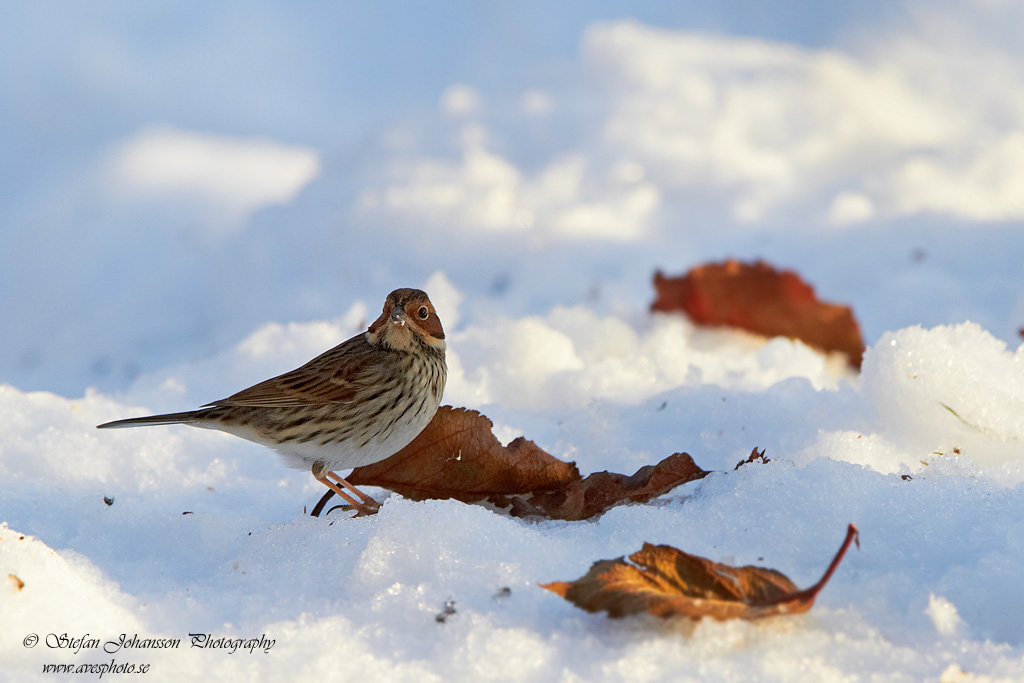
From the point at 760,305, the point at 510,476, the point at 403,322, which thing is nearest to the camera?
the point at 510,476

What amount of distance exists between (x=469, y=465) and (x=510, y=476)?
0.15 meters

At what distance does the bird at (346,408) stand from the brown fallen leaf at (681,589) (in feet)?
4.65

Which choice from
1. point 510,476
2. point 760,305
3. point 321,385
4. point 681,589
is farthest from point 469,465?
point 760,305

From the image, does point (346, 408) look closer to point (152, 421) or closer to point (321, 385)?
point (321, 385)

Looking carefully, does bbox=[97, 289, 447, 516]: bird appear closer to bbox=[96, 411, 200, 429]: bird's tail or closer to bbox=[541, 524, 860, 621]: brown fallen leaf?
bbox=[96, 411, 200, 429]: bird's tail

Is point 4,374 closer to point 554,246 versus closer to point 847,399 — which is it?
point 554,246

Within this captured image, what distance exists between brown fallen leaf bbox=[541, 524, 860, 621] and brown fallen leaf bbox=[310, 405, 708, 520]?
815 mm

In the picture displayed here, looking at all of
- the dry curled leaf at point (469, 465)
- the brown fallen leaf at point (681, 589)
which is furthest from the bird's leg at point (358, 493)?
the brown fallen leaf at point (681, 589)

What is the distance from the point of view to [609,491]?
9.67 feet

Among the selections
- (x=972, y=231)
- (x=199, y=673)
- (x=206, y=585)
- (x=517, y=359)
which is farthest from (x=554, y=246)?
(x=199, y=673)

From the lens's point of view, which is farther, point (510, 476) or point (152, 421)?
point (152, 421)

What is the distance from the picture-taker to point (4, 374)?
21.4 ft

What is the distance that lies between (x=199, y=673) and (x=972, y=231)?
602cm

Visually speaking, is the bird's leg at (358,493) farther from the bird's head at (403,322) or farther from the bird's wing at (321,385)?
the bird's head at (403,322)
